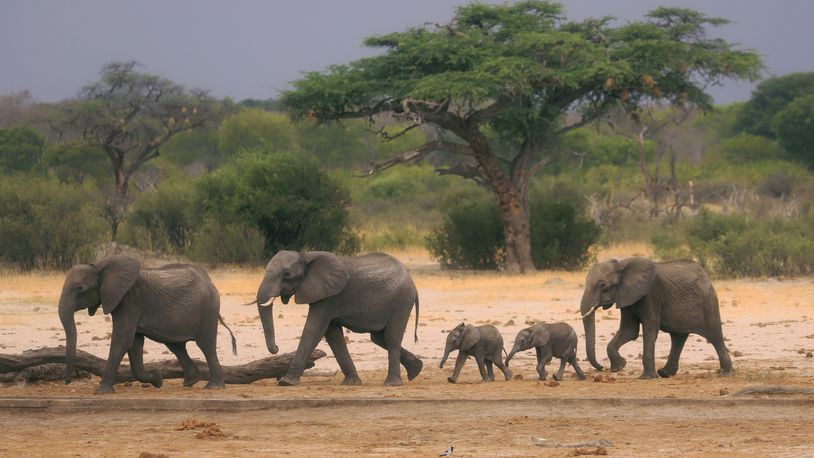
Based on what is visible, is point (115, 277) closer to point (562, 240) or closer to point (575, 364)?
point (575, 364)

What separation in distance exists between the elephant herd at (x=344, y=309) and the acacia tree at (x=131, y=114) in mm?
35802

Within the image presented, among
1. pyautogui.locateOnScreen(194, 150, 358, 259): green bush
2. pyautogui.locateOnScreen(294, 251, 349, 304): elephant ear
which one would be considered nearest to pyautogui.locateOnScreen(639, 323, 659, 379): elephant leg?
pyautogui.locateOnScreen(294, 251, 349, 304): elephant ear

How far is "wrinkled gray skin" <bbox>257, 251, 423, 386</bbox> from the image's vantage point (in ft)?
42.4

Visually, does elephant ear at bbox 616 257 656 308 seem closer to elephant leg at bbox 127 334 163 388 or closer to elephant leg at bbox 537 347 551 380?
elephant leg at bbox 537 347 551 380

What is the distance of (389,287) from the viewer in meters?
13.4

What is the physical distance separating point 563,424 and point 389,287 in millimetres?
3130

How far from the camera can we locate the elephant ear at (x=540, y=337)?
44.6 feet

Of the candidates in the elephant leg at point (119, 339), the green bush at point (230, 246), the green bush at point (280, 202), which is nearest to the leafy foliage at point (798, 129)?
the green bush at point (280, 202)

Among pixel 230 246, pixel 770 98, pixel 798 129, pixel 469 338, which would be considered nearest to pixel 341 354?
pixel 469 338

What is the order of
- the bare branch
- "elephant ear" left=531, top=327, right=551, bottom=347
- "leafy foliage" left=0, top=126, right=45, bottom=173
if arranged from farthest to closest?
"leafy foliage" left=0, top=126, right=45, bottom=173 < the bare branch < "elephant ear" left=531, top=327, right=551, bottom=347

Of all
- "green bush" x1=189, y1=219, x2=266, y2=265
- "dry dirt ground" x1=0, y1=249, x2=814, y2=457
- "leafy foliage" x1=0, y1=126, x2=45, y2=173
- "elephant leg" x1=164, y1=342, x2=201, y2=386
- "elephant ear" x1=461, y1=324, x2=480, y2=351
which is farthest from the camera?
"leafy foliage" x1=0, y1=126, x2=45, y2=173

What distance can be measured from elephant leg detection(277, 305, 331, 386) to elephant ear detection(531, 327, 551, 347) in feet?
6.69

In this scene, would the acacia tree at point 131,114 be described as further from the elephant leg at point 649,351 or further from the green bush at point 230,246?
the elephant leg at point 649,351

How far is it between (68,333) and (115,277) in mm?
681
